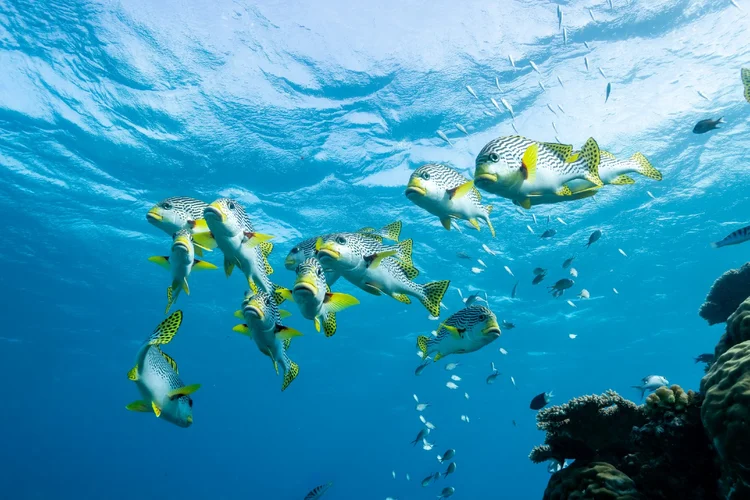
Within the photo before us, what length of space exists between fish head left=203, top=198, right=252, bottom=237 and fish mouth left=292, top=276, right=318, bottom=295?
35.1 inches

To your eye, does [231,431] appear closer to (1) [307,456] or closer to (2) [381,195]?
(1) [307,456]

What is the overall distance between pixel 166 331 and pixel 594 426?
4.30m

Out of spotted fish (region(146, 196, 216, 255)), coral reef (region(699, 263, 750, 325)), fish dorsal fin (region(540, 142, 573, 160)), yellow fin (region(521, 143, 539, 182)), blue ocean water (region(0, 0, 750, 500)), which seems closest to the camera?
yellow fin (region(521, 143, 539, 182))

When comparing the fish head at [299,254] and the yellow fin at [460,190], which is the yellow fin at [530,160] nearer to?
the yellow fin at [460,190]

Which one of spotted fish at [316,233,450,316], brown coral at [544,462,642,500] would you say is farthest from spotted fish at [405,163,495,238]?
brown coral at [544,462,642,500]

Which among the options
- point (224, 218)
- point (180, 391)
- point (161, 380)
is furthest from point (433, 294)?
point (161, 380)

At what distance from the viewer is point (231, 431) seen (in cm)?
9062

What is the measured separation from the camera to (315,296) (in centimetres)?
316

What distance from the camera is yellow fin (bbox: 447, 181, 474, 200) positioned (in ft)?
11.7

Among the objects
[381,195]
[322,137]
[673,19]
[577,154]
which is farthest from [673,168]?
[577,154]

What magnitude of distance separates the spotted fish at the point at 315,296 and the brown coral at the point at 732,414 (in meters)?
2.82

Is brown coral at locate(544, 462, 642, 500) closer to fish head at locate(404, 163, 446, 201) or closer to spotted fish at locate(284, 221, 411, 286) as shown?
spotted fish at locate(284, 221, 411, 286)

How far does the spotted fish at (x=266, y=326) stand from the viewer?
3.59 meters

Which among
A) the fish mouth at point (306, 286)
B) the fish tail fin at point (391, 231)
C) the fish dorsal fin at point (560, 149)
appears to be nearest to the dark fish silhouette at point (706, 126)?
the fish dorsal fin at point (560, 149)
